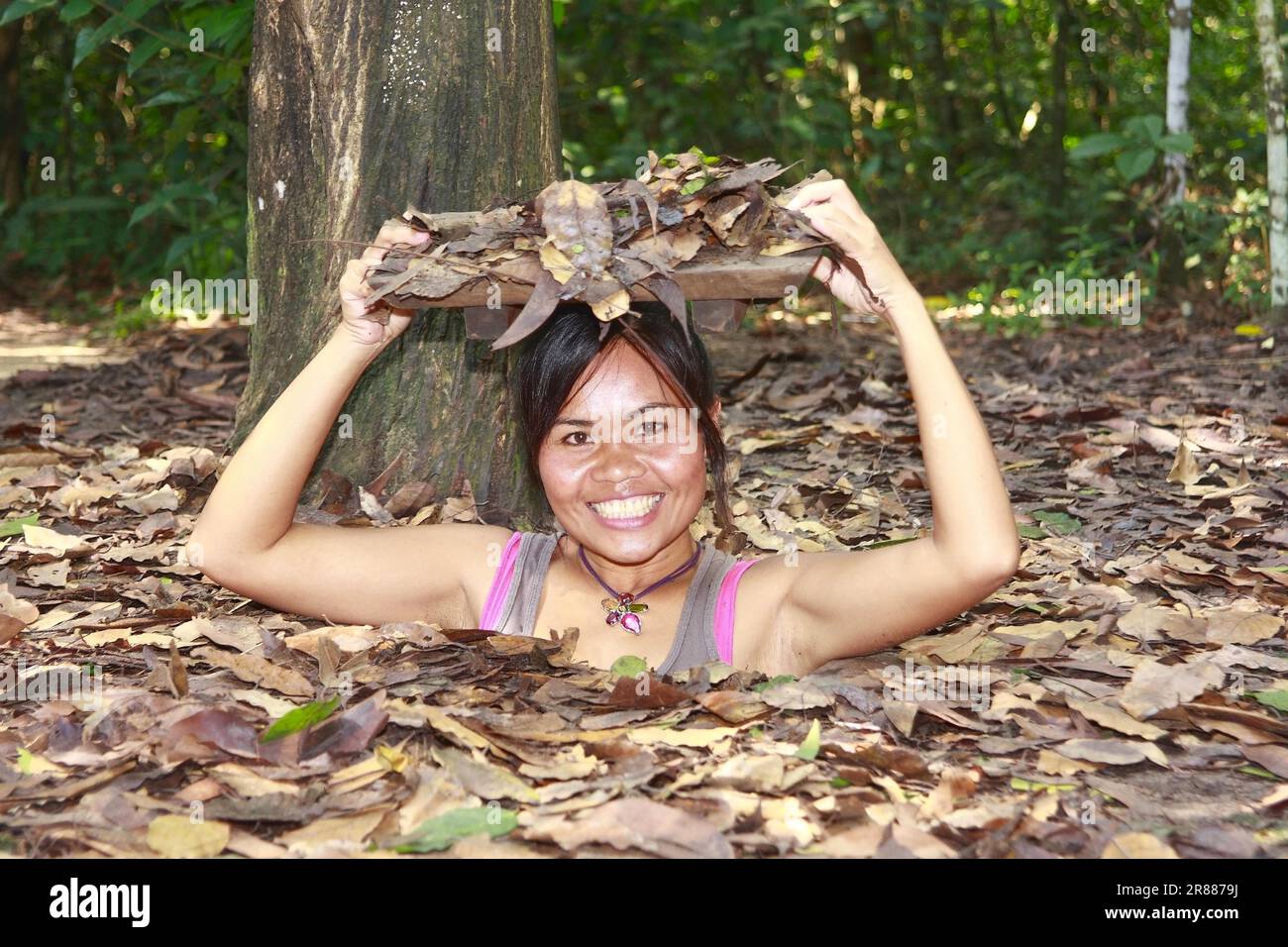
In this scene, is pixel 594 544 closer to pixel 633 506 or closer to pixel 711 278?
pixel 633 506

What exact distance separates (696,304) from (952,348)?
4.57m

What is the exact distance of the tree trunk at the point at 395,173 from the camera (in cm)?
340

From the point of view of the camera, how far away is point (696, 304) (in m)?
2.67

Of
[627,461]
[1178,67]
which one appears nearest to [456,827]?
[627,461]

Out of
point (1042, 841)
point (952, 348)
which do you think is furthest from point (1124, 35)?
point (1042, 841)

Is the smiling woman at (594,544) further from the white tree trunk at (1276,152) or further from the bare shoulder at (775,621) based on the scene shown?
the white tree trunk at (1276,152)

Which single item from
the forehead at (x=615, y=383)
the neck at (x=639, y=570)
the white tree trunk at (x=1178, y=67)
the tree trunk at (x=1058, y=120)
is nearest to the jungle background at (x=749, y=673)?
the neck at (x=639, y=570)

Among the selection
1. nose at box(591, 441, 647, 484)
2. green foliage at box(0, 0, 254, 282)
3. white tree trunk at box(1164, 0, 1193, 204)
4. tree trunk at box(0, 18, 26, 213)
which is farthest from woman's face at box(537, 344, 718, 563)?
tree trunk at box(0, 18, 26, 213)

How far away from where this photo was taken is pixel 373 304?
8.82 feet

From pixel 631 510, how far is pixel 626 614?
0.26 metres

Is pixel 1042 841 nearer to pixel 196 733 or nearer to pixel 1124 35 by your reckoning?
pixel 196 733

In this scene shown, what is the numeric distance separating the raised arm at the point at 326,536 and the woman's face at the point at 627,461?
296 millimetres

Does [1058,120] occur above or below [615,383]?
above

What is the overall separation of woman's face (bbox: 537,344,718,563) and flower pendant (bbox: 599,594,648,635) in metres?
0.14
